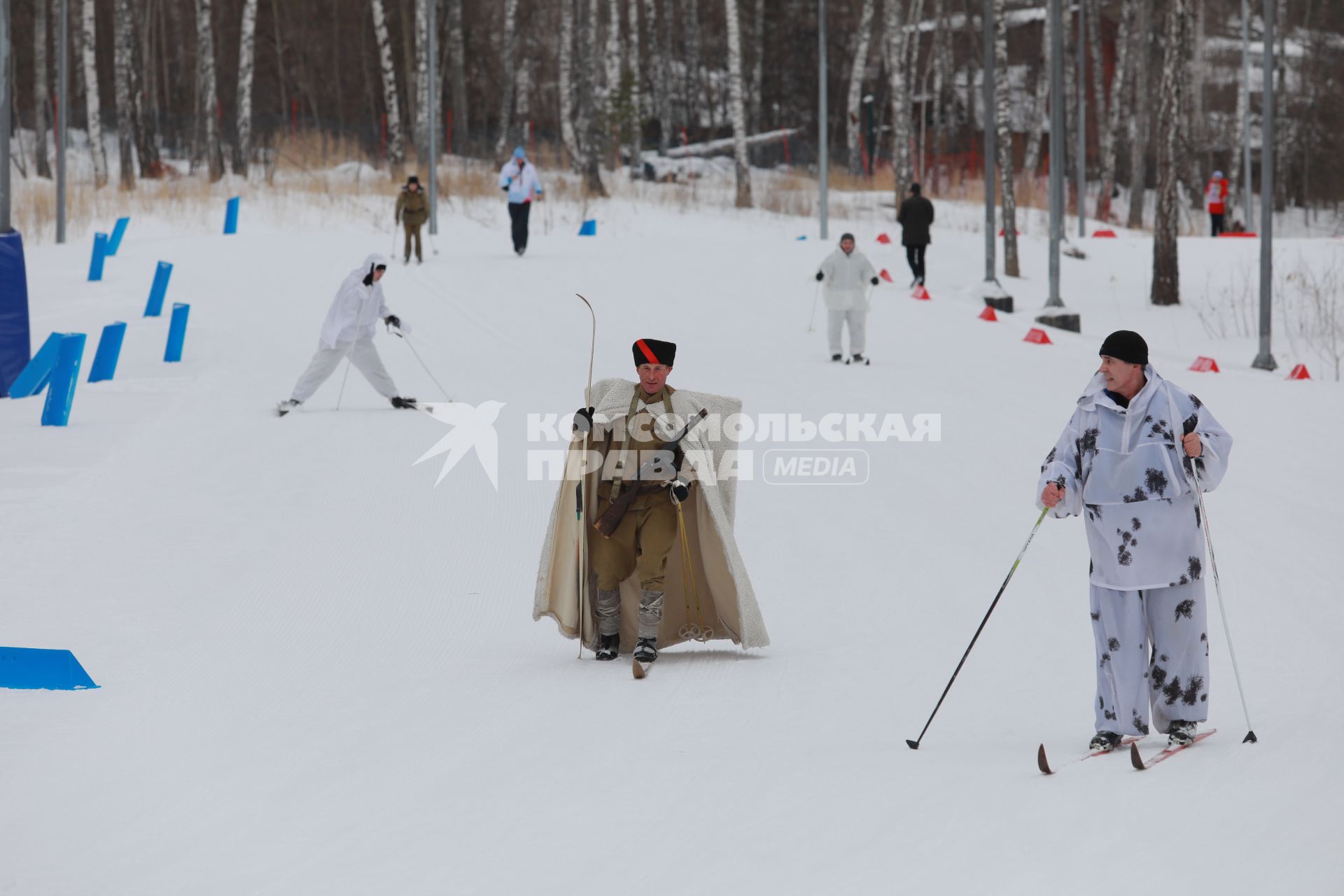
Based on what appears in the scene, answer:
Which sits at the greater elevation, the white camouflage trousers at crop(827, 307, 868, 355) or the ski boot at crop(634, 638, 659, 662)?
the white camouflage trousers at crop(827, 307, 868, 355)

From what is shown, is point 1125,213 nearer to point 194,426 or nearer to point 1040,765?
point 194,426

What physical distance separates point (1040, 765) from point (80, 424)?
10.9 meters

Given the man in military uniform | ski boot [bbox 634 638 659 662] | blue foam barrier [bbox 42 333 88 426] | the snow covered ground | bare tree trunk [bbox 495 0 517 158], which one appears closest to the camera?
the snow covered ground

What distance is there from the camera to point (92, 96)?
34062 millimetres

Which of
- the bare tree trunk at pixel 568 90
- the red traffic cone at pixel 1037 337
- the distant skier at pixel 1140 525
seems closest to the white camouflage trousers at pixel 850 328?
the red traffic cone at pixel 1037 337

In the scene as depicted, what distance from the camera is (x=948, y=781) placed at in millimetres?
5703

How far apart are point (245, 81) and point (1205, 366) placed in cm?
2341

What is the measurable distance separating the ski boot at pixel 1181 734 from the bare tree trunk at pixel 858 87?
3314 cm

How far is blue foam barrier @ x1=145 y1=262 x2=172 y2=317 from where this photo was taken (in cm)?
1958

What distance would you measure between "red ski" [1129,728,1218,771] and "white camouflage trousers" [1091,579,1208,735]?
0.11 m

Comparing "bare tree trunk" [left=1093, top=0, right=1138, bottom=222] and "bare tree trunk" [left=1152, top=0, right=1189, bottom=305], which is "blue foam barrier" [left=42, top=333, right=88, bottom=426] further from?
"bare tree trunk" [left=1093, top=0, right=1138, bottom=222]

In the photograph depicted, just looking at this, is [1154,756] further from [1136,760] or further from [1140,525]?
[1140,525]

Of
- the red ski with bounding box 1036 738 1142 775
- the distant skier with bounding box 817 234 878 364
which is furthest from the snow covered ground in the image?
the distant skier with bounding box 817 234 878 364

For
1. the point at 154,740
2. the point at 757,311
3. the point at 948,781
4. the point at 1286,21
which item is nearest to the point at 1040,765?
the point at 948,781
